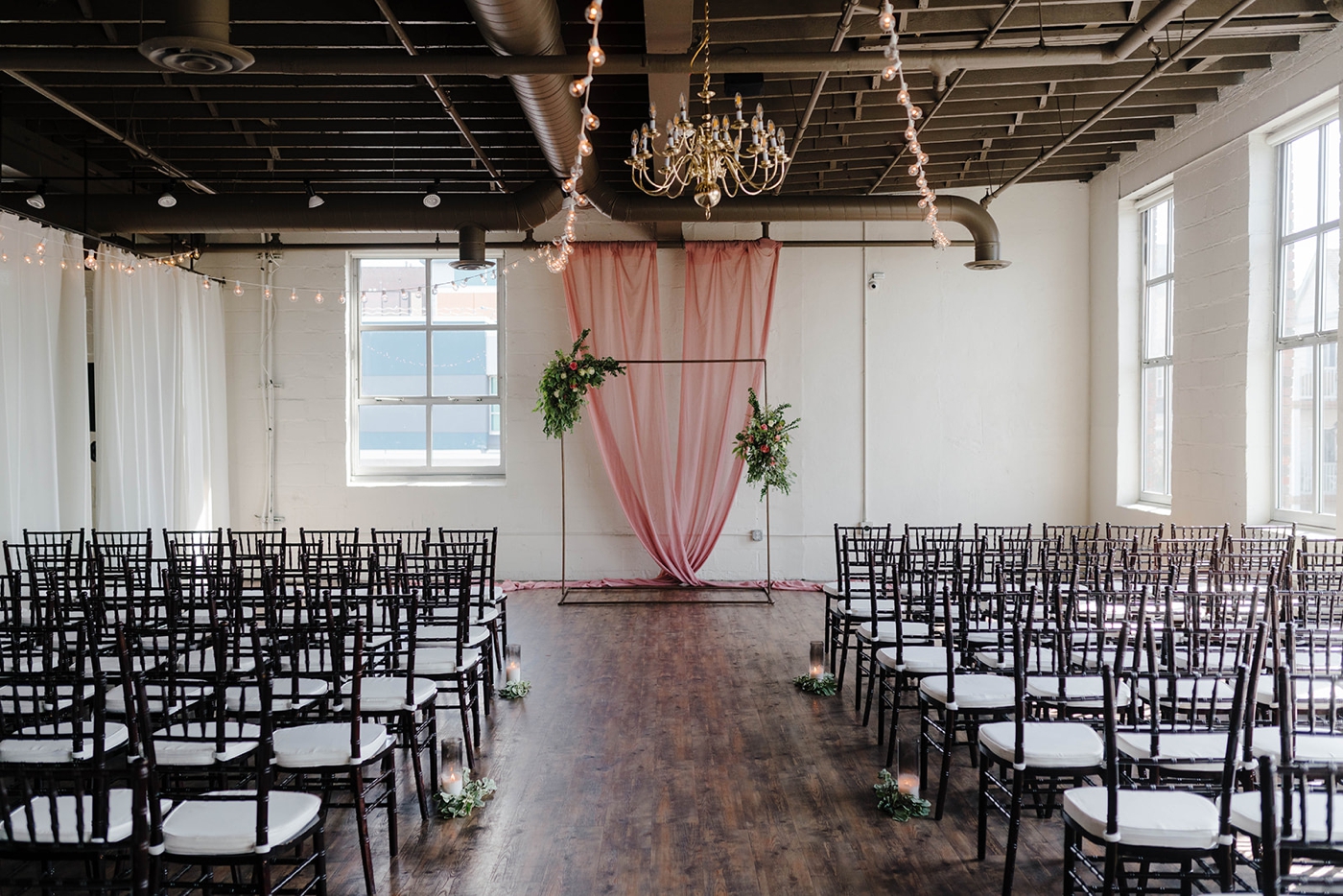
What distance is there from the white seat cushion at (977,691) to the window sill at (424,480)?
7.12m

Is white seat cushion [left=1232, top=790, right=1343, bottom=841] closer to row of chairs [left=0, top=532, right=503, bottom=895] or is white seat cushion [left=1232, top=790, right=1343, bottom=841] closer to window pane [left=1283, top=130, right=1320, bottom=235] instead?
row of chairs [left=0, top=532, right=503, bottom=895]

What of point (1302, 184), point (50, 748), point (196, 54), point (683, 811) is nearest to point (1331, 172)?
point (1302, 184)

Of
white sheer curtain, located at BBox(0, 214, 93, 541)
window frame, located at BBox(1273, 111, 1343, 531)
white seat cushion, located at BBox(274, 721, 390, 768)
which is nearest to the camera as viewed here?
white seat cushion, located at BBox(274, 721, 390, 768)

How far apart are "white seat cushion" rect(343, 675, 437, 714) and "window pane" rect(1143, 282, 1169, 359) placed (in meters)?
8.04

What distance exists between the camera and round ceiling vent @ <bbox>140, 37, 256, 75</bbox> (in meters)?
3.84

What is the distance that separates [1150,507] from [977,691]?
6144 mm

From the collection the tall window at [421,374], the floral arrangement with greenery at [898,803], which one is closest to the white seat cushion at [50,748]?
the floral arrangement with greenery at [898,803]

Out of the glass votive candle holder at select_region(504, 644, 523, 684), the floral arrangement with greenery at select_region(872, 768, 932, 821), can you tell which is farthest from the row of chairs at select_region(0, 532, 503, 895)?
the floral arrangement with greenery at select_region(872, 768, 932, 821)

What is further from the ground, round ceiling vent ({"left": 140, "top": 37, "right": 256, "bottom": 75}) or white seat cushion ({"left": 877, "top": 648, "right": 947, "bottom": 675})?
round ceiling vent ({"left": 140, "top": 37, "right": 256, "bottom": 75})

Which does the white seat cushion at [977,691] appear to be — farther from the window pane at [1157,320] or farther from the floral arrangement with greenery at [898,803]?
the window pane at [1157,320]

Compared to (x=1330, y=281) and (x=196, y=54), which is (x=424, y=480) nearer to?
(x=196, y=54)

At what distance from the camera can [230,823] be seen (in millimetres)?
2699

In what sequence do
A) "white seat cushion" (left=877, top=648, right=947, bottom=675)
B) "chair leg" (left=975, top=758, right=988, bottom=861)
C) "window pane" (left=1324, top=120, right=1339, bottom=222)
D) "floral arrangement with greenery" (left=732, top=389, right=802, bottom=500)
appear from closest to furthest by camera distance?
"chair leg" (left=975, top=758, right=988, bottom=861)
"white seat cushion" (left=877, top=648, right=947, bottom=675)
"window pane" (left=1324, top=120, right=1339, bottom=222)
"floral arrangement with greenery" (left=732, top=389, right=802, bottom=500)

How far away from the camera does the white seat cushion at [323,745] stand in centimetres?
326
